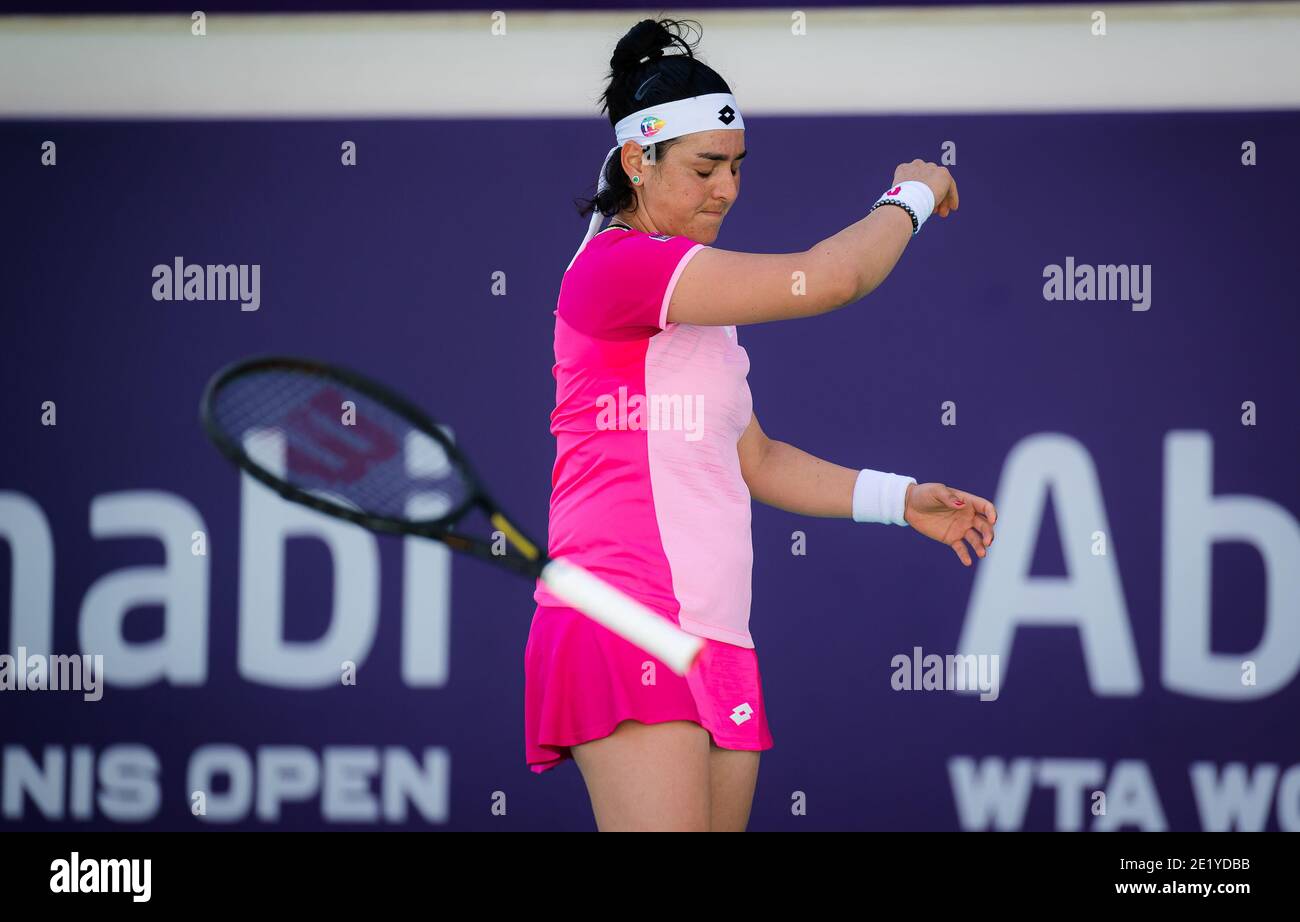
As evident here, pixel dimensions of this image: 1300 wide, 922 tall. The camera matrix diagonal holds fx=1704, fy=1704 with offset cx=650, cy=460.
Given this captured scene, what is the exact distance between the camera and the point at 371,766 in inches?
181

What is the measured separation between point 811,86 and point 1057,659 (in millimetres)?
1669

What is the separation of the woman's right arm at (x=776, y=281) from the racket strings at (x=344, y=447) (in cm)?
44

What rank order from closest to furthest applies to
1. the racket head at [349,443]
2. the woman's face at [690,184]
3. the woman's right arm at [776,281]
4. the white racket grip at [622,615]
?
1. the white racket grip at [622,615]
2. the woman's right arm at [776,281]
3. the racket head at [349,443]
4. the woman's face at [690,184]

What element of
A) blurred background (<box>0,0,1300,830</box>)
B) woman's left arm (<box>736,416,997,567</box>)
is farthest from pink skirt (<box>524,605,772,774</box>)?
blurred background (<box>0,0,1300,830</box>)

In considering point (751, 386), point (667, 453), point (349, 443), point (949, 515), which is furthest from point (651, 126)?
point (751, 386)

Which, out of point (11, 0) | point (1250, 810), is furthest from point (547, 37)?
point (1250, 810)

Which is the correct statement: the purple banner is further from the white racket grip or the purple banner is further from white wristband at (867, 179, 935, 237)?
the white racket grip

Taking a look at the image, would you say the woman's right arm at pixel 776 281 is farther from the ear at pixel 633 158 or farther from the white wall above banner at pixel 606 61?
the white wall above banner at pixel 606 61

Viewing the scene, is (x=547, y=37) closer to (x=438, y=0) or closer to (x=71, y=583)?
(x=438, y=0)

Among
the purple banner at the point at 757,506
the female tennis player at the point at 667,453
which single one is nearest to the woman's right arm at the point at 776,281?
the female tennis player at the point at 667,453

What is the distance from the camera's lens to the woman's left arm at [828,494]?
109 inches

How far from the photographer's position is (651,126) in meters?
2.64

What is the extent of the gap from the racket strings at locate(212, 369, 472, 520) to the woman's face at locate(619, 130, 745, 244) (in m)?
0.50

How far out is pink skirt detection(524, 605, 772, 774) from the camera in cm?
237
